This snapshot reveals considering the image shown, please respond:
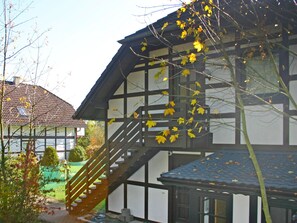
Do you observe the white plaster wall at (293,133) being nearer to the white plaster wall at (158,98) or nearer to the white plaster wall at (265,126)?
the white plaster wall at (265,126)

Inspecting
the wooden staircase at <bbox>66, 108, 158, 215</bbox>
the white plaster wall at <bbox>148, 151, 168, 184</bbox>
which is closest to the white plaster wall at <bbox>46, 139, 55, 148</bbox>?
the wooden staircase at <bbox>66, 108, 158, 215</bbox>

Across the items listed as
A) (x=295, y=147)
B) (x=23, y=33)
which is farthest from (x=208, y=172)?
(x=23, y=33)

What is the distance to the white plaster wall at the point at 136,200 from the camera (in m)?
10.0

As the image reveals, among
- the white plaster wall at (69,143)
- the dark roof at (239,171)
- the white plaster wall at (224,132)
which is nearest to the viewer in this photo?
the dark roof at (239,171)

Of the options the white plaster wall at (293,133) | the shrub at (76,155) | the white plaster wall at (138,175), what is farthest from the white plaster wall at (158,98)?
the shrub at (76,155)

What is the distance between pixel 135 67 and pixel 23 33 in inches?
156

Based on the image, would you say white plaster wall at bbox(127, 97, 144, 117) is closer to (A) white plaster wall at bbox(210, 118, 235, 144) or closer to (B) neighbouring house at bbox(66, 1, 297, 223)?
(B) neighbouring house at bbox(66, 1, 297, 223)

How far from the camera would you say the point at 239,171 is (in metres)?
6.67

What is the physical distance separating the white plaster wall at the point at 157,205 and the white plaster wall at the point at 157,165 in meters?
0.35

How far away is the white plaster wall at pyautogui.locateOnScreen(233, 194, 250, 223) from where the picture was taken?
7562 mm

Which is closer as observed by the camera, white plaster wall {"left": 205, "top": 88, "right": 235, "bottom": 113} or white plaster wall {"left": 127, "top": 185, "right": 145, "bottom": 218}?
white plaster wall {"left": 205, "top": 88, "right": 235, "bottom": 113}

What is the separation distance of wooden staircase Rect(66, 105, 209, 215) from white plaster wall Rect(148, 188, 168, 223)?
1015 mm

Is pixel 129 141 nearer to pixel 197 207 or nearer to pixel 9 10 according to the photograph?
pixel 197 207

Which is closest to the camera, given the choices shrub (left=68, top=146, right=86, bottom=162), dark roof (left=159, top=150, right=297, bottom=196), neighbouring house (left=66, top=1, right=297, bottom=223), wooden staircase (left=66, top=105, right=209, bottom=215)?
dark roof (left=159, top=150, right=297, bottom=196)
